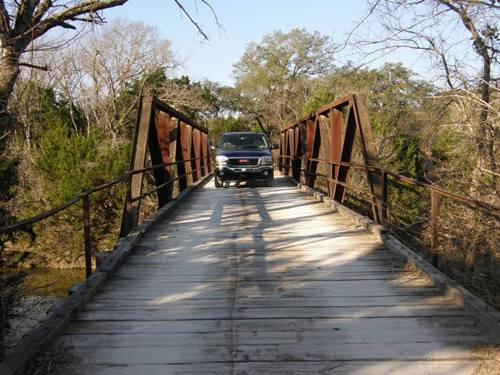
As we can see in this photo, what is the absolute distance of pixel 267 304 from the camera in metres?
4.18

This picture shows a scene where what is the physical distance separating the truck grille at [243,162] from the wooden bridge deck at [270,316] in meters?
7.90

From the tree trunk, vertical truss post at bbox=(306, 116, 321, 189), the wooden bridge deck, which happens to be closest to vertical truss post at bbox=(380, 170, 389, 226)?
the wooden bridge deck

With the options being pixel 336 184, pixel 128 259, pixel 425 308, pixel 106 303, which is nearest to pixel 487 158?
pixel 336 184

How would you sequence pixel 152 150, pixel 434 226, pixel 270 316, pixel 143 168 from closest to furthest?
pixel 270 316 → pixel 434 226 → pixel 143 168 → pixel 152 150

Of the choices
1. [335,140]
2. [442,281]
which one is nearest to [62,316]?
[442,281]

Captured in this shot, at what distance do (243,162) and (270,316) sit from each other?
35.1 feet

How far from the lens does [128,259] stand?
5.70 m

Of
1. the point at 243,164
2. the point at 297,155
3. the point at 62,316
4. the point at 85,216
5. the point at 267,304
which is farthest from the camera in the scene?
the point at 297,155

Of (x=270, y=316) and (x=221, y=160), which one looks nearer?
(x=270, y=316)

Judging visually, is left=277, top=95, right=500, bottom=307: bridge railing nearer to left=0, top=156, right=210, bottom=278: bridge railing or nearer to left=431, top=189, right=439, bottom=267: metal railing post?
left=431, top=189, right=439, bottom=267: metal railing post

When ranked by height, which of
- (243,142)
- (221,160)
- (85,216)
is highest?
(243,142)

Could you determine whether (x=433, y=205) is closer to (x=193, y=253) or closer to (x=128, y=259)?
(x=193, y=253)

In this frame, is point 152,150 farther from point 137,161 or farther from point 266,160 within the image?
point 266,160

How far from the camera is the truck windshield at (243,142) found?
1518 cm
